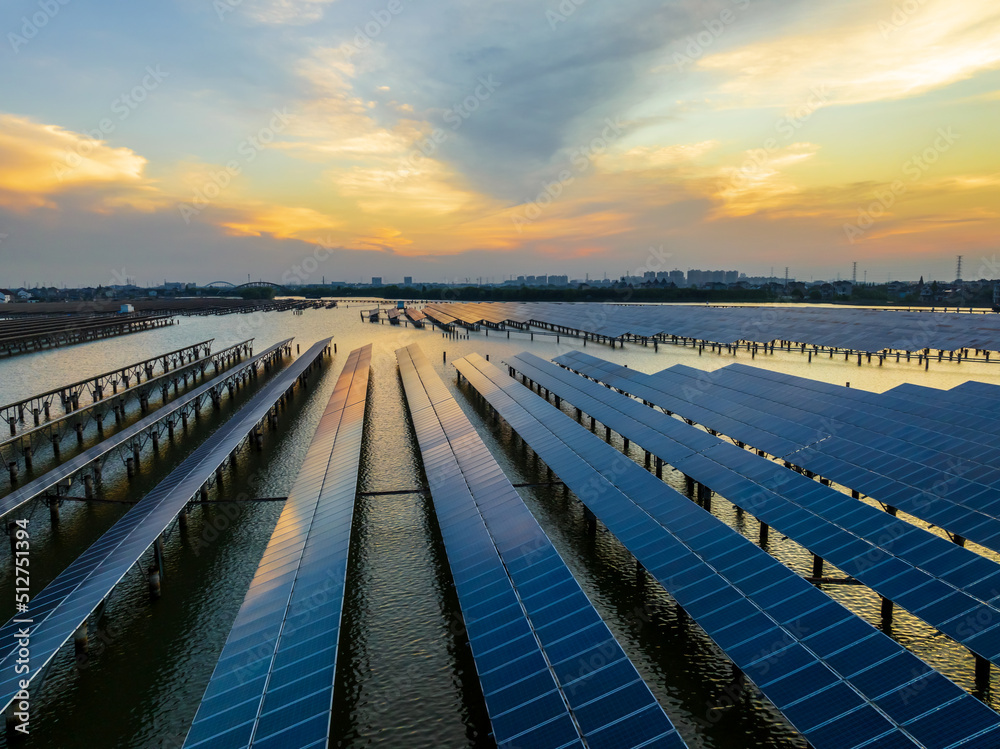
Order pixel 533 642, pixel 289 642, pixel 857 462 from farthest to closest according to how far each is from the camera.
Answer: pixel 857 462 < pixel 289 642 < pixel 533 642

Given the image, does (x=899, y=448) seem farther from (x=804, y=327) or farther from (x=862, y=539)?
(x=804, y=327)

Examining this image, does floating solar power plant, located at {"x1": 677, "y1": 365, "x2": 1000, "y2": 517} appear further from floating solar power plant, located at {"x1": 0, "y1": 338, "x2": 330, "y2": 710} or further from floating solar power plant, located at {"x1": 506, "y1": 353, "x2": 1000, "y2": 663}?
floating solar power plant, located at {"x1": 0, "y1": 338, "x2": 330, "y2": 710}

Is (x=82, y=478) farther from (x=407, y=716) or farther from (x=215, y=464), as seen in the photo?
(x=407, y=716)

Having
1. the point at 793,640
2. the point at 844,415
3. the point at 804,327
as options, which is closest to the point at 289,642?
the point at 793,640

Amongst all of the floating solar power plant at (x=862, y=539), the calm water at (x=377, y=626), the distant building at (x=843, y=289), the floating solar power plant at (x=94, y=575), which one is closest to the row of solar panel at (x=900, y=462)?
the floating solar power plant at (x=862, y=539)

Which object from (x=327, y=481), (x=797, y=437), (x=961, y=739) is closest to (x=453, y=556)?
(x=327, y=481)
